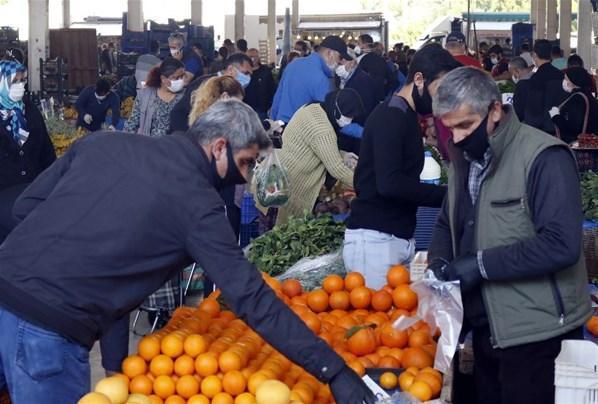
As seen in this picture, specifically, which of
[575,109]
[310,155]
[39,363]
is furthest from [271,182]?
[575,109]

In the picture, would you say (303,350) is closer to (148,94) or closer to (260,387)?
(260,387)

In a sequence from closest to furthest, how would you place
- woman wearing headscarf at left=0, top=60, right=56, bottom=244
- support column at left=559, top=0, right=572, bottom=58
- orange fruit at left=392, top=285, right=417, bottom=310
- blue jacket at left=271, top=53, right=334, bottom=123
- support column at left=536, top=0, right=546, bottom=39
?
orange fruit at left=392, top=285, right=417, bottom=310
woman wearing headscarf at left=0, top=60, right=56, bottom=244
blue jacket at left=271, top=53, right=334, bottom=123
support column at left=559, top=0, right=572, bottom=58
support column at left=536, top=0, right=546, bottom=39

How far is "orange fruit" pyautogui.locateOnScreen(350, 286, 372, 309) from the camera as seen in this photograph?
4.61m

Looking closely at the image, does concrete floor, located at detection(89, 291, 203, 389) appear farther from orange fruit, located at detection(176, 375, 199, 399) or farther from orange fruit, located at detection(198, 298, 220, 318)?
orange fruit, located at detection(176, 375, 199, 399)

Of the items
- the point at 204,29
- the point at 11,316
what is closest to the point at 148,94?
the point at 11,316

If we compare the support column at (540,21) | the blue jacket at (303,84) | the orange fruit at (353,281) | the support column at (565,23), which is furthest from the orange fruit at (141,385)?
the support column at (540,21)

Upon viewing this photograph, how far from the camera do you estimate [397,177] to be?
4.78 meters

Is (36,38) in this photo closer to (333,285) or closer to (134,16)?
(134,16)

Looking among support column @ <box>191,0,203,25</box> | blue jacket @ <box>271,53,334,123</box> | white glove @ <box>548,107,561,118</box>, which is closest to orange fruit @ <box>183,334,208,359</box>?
blue jacket @ <box>271,53,334,123</box>

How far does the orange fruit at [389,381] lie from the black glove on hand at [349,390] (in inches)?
21.4

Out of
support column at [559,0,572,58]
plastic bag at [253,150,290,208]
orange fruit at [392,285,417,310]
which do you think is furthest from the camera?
support column at [559,0,572,58]

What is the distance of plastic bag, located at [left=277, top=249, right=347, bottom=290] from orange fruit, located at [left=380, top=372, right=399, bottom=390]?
1.94 m

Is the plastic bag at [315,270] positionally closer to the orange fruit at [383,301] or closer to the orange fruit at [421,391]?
the orange fruit at [383,301]

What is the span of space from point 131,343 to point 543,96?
16.3ft
